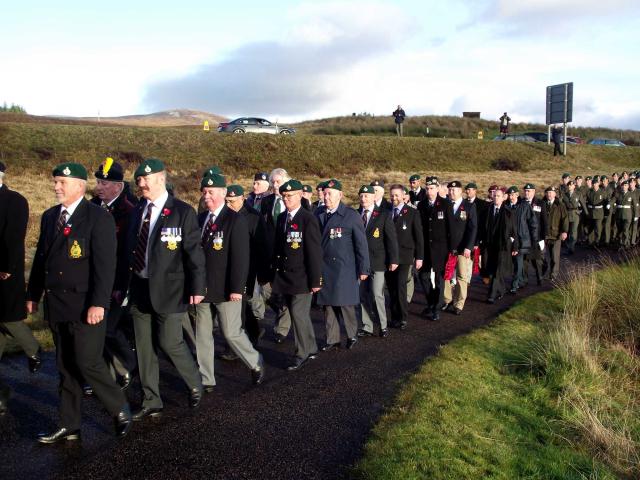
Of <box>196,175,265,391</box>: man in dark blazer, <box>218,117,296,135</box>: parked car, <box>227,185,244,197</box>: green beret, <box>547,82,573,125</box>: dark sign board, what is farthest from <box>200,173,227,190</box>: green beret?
<box>218,117,296,135</box>: parked car

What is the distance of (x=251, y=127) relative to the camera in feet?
144

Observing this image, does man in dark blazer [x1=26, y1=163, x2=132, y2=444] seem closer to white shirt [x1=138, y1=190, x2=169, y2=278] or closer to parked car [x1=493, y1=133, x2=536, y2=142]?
white shirt [x1=138, y1=190, x2=169, y2=278]

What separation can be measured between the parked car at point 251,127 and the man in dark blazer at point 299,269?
119 ft

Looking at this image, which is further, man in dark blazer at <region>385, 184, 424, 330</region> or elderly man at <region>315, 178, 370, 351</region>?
man in dark blazer at <region>385, 184, 424, 330</region>

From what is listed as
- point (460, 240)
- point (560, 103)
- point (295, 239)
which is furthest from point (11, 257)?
point (560, 103)

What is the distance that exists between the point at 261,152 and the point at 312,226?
29.9 metres

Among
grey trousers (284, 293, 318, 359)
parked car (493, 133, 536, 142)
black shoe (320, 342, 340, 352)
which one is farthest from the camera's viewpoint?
parked car (493, 133, 536, 142)

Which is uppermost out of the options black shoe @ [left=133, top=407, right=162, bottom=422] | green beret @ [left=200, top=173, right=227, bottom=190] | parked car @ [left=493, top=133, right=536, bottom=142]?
parked car @ [left=493, top=133, right=536, bottom=142]

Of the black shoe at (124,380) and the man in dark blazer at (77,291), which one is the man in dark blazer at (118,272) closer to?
the black shoe at (124,380)

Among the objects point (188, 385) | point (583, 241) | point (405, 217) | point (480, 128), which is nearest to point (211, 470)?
point (188, 385)

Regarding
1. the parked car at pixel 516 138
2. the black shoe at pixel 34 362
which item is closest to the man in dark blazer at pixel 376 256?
the black shoe at pixel 34 362

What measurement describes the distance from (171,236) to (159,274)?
1.13 feet

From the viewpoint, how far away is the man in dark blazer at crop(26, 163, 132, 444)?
4.87 m

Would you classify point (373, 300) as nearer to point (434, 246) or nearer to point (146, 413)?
point (434, 246)
